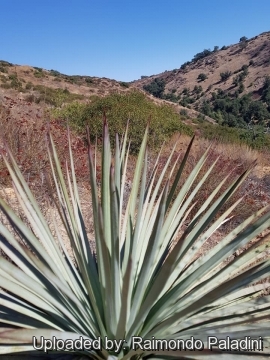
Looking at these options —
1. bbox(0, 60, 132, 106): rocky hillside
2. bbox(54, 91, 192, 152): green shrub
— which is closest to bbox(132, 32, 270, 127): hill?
bbox(0, 60, 132, 106): rocky hillside

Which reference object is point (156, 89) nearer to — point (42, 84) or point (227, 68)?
point (227, 68)

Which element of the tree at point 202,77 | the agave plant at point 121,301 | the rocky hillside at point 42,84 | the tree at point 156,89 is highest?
the tree at point 202,77

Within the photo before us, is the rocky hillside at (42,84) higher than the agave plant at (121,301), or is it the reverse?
the rocky hillside at (42,84)

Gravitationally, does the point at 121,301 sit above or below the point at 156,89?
below

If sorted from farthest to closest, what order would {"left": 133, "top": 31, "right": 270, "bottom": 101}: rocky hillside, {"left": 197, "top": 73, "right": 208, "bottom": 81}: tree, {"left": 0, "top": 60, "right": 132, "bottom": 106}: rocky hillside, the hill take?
{"left": 197, "top": 73, "right": 208, "bottom": 81}: tree, {"left": 133, "top": 31, "right": 270, "bottom": 101}: rocky hillside, the hill, {"left": 0, "top": 60, "right": 132, "bottom": 106}: rocky hillside

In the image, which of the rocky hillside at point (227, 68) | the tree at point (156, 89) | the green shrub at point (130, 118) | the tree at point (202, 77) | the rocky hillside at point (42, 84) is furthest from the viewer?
the tree at point (202, 77)

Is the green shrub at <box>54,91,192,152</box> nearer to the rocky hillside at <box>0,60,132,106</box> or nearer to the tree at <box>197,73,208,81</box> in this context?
the rocky hillside at <box>0,60,132,106</box>

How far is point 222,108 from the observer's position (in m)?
49.3

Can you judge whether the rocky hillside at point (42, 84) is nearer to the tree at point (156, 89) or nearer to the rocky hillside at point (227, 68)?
the tree at point (156, 89)

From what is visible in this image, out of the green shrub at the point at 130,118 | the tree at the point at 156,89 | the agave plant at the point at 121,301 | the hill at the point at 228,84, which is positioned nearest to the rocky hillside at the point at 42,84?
the hill at the point at 228,84

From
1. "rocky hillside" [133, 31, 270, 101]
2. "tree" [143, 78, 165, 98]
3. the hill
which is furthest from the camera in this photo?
"tree" [143, 78, 165, 98]

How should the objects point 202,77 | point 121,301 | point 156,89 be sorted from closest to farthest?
point 121,301 → point 156,89 → point 202,77

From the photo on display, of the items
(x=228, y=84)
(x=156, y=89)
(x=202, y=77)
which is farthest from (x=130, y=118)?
(x=202, y=77)

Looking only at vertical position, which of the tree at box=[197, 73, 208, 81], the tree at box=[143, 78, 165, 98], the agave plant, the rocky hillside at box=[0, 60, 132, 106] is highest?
the tree at box=[197, 73, 208, 81]
